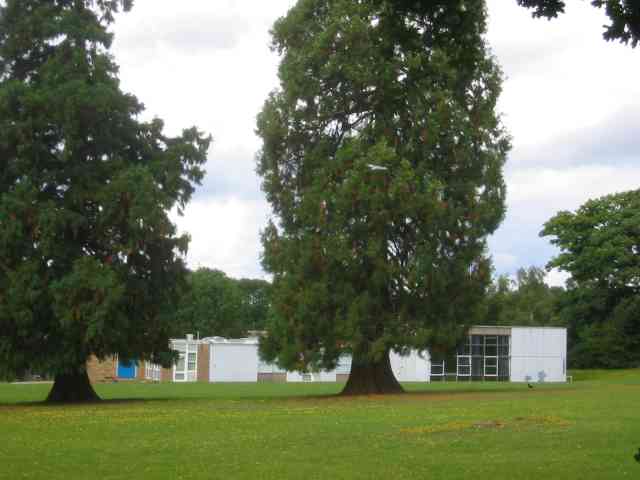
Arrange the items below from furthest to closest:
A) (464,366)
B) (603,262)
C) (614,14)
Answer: (464,366) → (603,262) → (614,14)

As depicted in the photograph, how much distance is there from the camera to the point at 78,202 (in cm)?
3556

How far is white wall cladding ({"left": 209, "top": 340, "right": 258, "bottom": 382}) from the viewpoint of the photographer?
261 ft

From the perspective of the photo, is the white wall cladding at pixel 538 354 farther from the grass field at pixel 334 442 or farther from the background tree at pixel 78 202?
the grass field at pixel 334 442

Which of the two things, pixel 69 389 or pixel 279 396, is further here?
pixel 279 396

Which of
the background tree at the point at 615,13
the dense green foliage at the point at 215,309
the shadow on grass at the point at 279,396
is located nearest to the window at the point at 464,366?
the shadow on grass at the point at 279,396

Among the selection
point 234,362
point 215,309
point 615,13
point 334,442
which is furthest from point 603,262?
point 615,13

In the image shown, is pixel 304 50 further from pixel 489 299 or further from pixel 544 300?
pixel 544 300

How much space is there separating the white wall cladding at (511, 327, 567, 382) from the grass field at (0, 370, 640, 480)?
4413 cm

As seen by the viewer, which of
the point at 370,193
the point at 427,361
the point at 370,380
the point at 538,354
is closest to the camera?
the point at 370,193

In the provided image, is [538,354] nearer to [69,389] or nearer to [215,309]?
[215,309]

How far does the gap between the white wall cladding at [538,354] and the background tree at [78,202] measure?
42732 millimetres

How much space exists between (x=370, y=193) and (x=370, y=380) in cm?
800

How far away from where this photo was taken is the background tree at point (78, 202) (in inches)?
1337

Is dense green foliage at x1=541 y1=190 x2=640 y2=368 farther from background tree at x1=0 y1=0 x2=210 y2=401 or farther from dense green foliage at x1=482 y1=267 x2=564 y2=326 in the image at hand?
background tree at x1=0 y1=0 x2=210 y2=401
